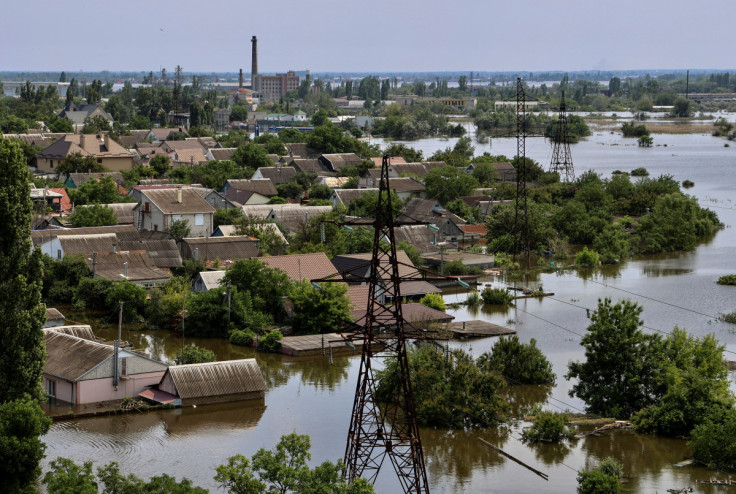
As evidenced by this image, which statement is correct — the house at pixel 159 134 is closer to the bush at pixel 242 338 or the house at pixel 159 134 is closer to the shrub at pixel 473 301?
the shrub at pixel 473 301

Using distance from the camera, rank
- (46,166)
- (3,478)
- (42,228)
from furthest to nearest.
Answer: (46,166) < (42,228) < (3,478)

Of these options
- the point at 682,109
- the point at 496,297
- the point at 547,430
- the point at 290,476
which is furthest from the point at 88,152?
the point at 682,109

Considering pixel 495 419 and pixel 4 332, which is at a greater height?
pixel 4 332

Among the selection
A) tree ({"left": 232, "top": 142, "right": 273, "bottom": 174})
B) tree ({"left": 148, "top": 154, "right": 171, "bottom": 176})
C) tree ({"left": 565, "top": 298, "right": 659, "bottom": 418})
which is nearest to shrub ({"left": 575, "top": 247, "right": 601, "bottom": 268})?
tree ({"left": 565, "top": 298, "right": 659, "bottom": 418})

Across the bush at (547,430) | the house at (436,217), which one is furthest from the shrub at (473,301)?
the bush at (547,430)

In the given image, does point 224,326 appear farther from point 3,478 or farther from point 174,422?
point 3,478

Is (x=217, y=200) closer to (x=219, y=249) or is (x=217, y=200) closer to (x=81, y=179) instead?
(x=81, y=179)

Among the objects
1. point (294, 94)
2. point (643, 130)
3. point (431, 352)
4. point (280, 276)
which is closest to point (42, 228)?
point (280, 276)
